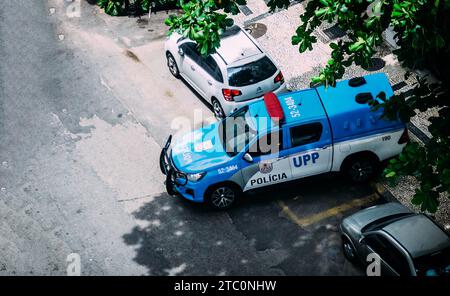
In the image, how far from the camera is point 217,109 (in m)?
16.4

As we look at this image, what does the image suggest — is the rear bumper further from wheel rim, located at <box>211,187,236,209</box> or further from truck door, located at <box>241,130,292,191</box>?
truck door, located at <box>241,130,292,191</box>

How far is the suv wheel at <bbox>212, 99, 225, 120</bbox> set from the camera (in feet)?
53.2

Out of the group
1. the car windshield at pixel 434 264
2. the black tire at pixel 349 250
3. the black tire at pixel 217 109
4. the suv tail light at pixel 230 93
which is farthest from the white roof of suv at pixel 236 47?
the car windshield at pixel 434 264

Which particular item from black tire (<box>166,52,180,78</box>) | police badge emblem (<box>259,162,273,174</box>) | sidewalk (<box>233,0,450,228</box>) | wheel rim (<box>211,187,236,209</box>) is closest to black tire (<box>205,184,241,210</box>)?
wheel rim (<box>211,187,236,209</box>)

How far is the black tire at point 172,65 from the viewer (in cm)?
1758

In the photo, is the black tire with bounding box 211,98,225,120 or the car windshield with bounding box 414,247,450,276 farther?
the black tire with bounding box 211,98,225,120

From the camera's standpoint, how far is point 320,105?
546 inches

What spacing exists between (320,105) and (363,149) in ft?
4.14

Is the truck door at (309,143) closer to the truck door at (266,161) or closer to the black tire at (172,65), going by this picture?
the truck door at (266,161)

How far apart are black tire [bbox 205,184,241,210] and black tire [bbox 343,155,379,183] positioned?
2.38 metres

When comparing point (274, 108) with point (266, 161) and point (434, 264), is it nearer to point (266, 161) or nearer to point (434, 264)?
point (266, 161)

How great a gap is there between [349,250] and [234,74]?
5.07 meters

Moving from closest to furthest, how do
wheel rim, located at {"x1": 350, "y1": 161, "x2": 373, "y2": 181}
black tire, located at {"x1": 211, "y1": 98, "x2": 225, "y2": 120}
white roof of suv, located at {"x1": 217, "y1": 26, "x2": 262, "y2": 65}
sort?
wheel rim, located at {"x1": 350, "y1": 161, "x2": 373, "y2": 181} → white roof of suv, located at {"x1": 217, "y1": 26, "x2": 262, "y2": 65} → black tire, located at {"x1": 211, "y1": 98, "x2": 225, "y2": 120}

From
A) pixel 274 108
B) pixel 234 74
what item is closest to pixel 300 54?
pixel 234 74
